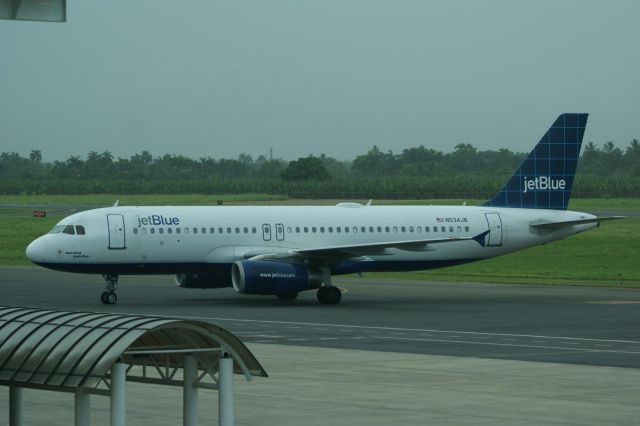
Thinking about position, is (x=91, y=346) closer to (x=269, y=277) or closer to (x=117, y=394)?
(x=117, y=394)

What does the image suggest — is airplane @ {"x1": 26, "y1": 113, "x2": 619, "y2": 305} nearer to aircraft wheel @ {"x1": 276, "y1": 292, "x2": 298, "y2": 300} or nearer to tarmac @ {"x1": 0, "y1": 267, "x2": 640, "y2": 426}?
aircraft wheel @ {"x1": 276, "y1": 292, "x2": 298, "y2": 300}

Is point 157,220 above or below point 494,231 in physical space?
above

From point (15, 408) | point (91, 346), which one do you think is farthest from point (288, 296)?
point (91, 346)

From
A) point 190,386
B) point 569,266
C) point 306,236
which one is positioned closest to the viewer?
point 190,386

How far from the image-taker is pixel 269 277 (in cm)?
4472

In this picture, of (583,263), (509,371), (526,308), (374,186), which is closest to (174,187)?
(374,186)

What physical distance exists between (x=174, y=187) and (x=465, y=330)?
15019 cm

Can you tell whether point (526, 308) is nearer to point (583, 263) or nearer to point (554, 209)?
point (554, 209)

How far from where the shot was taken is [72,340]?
1462cm

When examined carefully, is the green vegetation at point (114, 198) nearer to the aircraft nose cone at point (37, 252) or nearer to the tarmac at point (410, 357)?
the tarmac at point (410, 357)

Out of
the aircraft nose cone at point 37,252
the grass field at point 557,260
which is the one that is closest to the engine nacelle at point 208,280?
the aircraft nose cone at point 37,252

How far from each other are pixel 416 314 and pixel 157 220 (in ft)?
33.0

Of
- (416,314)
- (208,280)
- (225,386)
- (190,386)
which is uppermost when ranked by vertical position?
(225,386)

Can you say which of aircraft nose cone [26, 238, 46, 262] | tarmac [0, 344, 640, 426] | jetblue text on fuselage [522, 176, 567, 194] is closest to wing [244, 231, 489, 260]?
jetblue text on fuselage [522, 176, 567, 194]
